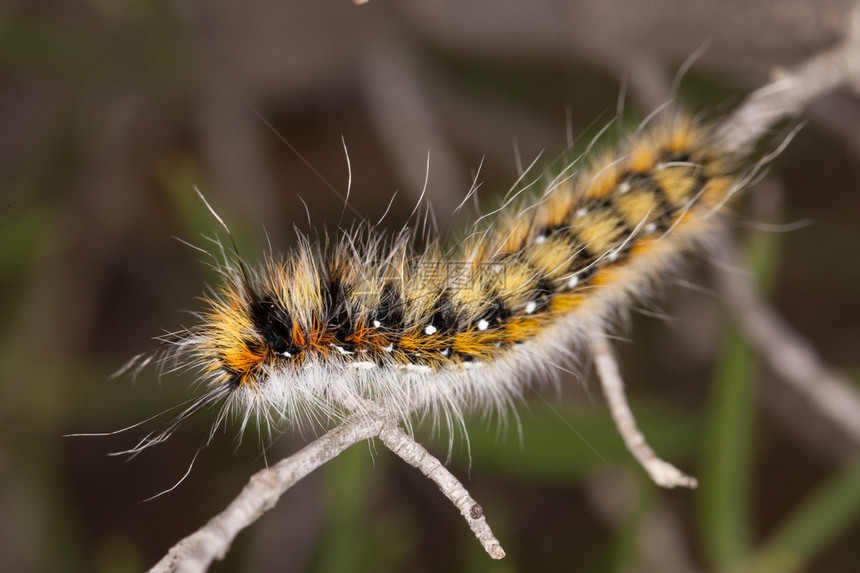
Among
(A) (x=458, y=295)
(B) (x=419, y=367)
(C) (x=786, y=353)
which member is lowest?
(C) (x=786, y=353)

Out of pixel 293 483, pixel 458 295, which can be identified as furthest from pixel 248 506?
pixel 458 295

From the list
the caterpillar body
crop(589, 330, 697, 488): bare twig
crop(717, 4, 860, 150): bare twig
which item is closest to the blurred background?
crop(717, 4, 860, 150): bare twig

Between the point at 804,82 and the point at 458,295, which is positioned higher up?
the point at 804,82

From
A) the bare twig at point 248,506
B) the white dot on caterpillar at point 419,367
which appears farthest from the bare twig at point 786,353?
the bare twig at point 248,506

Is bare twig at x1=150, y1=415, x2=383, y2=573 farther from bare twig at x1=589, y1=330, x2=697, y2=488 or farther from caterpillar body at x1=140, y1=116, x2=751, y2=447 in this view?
bare twig at x1=589, y1=330, x2=697, y2=488

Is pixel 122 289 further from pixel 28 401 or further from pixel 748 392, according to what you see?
pixel 748 392

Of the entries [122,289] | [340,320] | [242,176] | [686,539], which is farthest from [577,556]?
[122,289]

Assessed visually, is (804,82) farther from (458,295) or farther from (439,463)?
(439,463)
